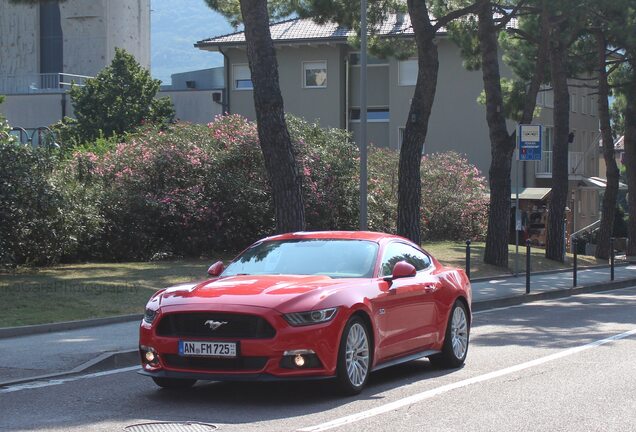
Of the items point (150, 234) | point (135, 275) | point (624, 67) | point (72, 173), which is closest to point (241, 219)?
point (150, 234)

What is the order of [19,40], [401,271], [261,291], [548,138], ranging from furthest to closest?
[19,40]
[548,138]
[401,271]
[261,291]

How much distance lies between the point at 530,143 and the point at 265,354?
1684cm

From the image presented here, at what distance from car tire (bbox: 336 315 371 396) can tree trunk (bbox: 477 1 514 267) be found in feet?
60.9

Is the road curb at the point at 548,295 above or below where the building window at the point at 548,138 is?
below

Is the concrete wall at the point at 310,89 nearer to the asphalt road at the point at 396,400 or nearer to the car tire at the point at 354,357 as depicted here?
the asphalt road at the point at 396,400

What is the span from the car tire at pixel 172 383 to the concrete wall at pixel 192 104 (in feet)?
141

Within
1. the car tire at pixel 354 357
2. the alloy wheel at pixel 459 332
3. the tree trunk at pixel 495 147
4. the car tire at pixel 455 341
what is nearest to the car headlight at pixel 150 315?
the car tire at pixel 354 357

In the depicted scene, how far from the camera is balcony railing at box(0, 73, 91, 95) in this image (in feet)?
180

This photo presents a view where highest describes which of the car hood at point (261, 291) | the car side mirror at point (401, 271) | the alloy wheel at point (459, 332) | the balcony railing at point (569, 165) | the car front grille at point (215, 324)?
the balcony railing at point (569, 165)

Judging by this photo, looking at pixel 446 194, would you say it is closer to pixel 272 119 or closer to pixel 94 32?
pixel 272 119

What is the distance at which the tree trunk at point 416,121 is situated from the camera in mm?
24281

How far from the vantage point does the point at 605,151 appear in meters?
37.8

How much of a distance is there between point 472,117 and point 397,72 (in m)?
4.16

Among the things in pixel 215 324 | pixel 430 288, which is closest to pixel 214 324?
pixel 215 324
